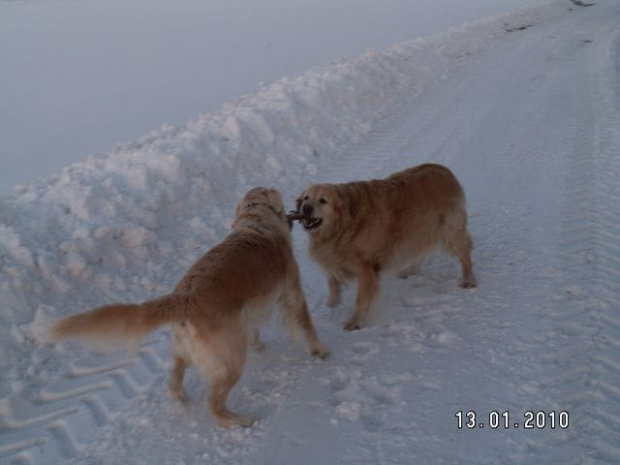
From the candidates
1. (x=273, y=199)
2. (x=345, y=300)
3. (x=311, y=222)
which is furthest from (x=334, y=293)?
(x=273, y=199)

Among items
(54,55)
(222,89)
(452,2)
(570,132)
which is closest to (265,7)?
(452,2)

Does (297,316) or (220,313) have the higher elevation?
(220,313)

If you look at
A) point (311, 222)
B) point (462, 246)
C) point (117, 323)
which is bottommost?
point (462, 246)

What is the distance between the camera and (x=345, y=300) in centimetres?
535

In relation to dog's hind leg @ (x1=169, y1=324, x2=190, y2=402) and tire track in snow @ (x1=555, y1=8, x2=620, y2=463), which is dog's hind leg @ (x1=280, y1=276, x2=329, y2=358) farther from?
tire track in snow @ (x1=555, y1=8, x2=620, y2=463)

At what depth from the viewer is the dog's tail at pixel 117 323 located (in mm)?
3057

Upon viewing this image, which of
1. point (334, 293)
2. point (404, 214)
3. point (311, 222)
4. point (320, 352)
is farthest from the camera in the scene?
point (334, 293)

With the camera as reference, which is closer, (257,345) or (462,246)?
(257,345)

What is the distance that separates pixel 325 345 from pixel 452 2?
89.2ft

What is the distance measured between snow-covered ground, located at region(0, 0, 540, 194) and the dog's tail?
6127 millimetres

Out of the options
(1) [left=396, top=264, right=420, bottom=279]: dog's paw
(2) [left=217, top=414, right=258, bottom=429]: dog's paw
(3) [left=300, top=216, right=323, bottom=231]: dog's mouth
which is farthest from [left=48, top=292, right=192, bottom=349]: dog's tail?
(1) [left=396, top=264, right=420, bottom=279]: dog's paw

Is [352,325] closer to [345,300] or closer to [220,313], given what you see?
[345,300]

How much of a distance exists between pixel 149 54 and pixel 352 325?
49.3ft
